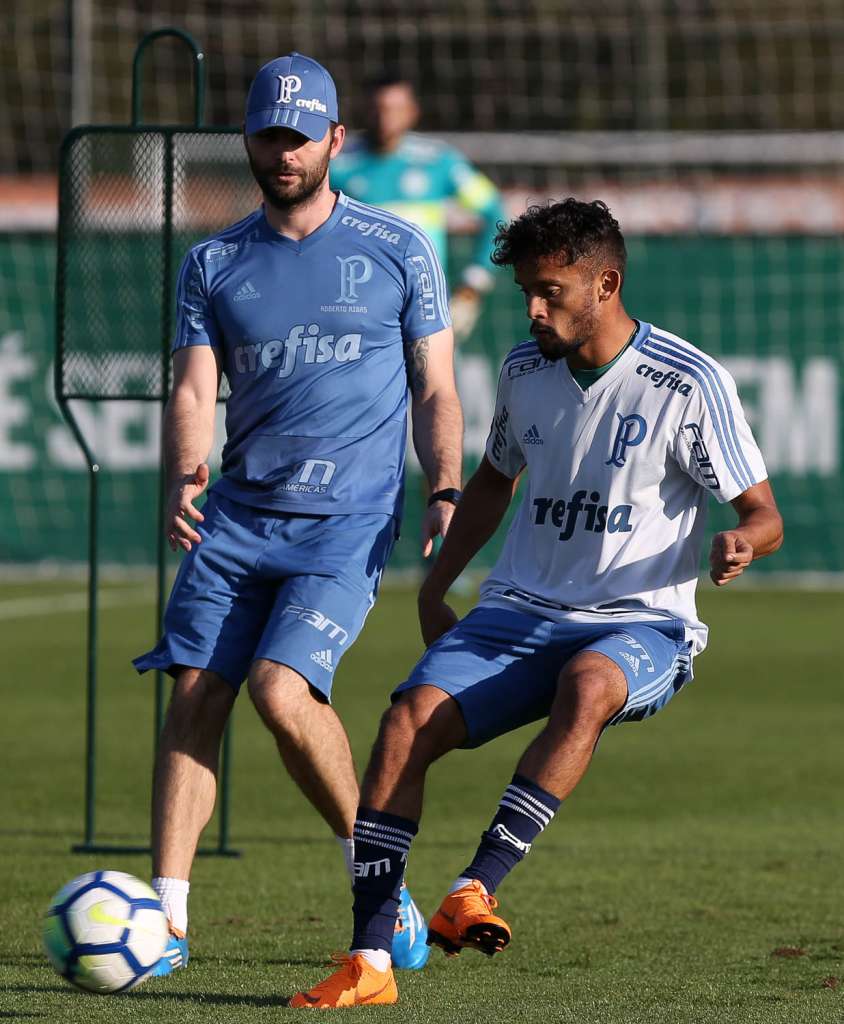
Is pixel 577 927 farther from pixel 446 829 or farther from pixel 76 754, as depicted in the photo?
pixel 76 754

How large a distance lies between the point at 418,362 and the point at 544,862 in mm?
2061

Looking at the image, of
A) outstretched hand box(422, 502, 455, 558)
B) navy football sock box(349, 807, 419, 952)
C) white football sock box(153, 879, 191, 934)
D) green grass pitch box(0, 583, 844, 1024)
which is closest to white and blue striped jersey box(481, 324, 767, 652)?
outstretched hand box(422, 502, 455, 558)

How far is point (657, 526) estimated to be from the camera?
16.5ft

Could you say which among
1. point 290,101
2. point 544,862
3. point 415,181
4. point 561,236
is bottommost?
point 544,862

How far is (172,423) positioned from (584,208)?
1210 millimetres

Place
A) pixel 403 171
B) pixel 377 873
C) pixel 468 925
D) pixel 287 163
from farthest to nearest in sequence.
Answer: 1. pixel 403 171
2. pixel 287 163
3. pixel 377 873
4. pixel 468 925

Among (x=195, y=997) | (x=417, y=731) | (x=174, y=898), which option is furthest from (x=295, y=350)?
(x=195, y=997)

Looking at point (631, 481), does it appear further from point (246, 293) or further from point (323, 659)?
point (246, 293)

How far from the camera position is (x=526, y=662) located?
197 inches

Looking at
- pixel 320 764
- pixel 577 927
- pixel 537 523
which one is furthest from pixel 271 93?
pixel 577 927

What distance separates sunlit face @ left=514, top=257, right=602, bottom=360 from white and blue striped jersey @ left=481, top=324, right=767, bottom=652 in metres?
0.16

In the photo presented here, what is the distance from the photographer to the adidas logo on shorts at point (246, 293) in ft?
17.8

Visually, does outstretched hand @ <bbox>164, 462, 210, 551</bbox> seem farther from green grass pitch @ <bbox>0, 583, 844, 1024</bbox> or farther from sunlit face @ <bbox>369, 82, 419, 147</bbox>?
sunlit face @ <bbox>369, 82, 419, 147</bbox>

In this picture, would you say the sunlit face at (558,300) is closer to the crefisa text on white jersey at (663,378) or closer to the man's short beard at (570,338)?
the man's short beard at (570,338)
